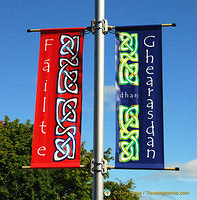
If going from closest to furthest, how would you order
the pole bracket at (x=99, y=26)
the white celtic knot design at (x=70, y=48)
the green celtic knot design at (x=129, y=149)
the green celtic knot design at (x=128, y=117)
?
the green celtic knot design at (x=129, y=149) < the green celtic knot design at (x=128, y=117) < the pole bracket at (x=99, y=26) < the white celtic knot design at (x=70, y=48)

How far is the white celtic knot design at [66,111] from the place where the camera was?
9.19 m

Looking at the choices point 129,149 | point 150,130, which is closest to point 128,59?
point 150,130

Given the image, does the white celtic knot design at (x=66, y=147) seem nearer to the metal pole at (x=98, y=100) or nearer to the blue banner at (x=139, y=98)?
the metal pole at (x=98, y=100)

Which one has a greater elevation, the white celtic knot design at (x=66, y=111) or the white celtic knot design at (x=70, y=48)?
the white celtic knot design at (x=70, y=48)

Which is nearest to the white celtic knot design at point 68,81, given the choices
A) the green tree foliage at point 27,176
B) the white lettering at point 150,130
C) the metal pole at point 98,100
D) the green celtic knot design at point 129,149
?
the metal pole at point 98,100

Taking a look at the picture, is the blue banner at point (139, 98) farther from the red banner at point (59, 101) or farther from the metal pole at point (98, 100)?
the red banner at point (59, 101)

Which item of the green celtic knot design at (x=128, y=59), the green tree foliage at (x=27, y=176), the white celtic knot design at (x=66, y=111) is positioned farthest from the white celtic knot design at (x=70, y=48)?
the green tree foliage at (x=27, y=176)

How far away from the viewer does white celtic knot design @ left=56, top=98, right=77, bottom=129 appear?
9188 mm

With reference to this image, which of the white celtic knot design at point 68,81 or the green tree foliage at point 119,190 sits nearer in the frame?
the white celtic knot design at point 68,81

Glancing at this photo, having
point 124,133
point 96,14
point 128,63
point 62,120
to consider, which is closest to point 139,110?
point 124,133

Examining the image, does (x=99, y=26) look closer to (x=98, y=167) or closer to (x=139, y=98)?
(x=139, y=98)

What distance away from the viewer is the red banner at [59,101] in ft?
29.6

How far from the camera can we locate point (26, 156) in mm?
36406

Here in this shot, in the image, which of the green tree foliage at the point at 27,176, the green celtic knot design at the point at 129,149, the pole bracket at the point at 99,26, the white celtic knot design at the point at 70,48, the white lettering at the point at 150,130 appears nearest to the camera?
the green celtic knot design at the point at 129,149
